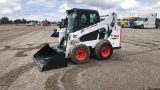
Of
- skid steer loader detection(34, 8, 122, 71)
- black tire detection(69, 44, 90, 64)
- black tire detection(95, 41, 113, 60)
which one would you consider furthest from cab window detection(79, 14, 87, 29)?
black tire detection(95, 41, 113, 60)

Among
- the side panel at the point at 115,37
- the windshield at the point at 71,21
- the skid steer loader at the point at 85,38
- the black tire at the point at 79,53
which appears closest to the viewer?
the black tire at the point at 79,53

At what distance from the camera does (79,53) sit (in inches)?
346

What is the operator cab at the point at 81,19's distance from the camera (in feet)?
29.7

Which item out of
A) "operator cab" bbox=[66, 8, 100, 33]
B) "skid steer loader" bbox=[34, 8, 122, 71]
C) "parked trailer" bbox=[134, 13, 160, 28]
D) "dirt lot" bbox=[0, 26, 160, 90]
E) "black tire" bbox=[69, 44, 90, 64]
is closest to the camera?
"dirt lot" bbox=[0, 26, 160, 90]

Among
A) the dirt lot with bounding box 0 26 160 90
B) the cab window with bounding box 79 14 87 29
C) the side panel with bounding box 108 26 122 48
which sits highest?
the cab window with bounding box 79 14 87 29

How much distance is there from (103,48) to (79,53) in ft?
4.06

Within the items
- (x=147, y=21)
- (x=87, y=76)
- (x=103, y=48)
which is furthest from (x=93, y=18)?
(x=147, y=21)

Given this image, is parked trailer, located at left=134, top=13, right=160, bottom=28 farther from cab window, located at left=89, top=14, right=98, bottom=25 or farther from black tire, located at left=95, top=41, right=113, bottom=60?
cab window, located at left=89, top=14, right=98, bottom=25

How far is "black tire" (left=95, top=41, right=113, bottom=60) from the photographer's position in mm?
9273

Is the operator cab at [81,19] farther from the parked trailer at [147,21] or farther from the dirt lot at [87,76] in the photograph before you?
the parked trailer at [147,21]

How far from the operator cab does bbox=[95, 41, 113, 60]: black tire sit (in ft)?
3.15

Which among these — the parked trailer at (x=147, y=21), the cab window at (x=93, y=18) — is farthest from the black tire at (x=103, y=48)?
the parked trailer at (x=147, y=21)

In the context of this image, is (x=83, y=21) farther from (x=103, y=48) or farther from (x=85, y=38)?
(x=103, y=48)

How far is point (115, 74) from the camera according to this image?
727 cm
